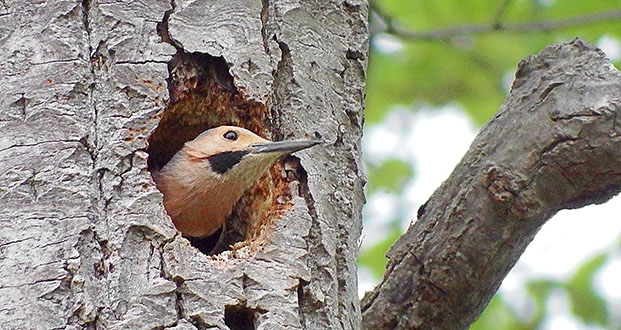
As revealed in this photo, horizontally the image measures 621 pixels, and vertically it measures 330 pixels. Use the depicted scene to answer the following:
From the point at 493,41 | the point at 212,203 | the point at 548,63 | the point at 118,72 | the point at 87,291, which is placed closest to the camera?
the point at 87,291

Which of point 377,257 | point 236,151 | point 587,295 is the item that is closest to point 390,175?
point 377,257

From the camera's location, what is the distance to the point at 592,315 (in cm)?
766

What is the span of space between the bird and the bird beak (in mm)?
122

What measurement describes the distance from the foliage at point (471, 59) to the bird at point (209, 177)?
1.92 m

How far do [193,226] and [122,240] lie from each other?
1.45m

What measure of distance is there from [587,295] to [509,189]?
12.4ft

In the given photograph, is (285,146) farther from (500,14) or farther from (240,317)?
(500,14)

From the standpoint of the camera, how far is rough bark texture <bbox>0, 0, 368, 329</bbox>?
338 cm

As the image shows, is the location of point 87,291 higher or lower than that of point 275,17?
lower

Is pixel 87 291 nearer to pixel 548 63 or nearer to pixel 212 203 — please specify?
pixel 212 203

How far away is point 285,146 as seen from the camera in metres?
3.95

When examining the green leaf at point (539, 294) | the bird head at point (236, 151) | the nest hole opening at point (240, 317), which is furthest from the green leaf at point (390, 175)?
the nest hole opening at point (240, 317)

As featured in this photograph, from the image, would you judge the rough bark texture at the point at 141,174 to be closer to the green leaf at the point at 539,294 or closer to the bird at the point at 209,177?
the bird at the point at 209,177

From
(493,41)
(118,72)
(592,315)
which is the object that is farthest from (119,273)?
(493,41)
